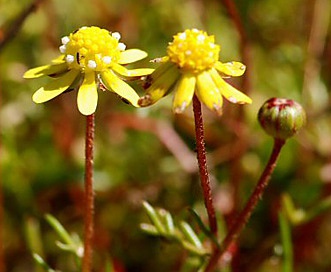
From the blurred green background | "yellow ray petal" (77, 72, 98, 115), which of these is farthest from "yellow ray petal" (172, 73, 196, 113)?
the blurred green background

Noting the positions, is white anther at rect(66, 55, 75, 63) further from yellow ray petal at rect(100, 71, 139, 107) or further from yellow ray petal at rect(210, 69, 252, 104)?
yellow ray petal at rect(210, 69, 252, 104)

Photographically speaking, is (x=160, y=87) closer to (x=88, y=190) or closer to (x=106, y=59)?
(x=106, y=59)

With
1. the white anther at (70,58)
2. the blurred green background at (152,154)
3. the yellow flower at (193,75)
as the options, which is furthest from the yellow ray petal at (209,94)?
the blurred green background at (152,154)

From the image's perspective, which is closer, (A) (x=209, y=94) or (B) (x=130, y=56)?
(A) (x=209, y=94)

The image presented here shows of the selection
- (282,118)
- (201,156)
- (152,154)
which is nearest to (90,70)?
(201,156)

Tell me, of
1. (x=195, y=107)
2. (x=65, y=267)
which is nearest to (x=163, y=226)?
(x=195, y=107)

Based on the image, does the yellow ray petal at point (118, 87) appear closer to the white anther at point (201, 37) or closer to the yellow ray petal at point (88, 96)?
the yellow ray petal at point (88, 96)
